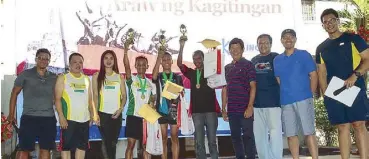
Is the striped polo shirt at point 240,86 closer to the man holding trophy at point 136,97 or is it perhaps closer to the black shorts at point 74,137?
the man holding trophy at point 136,97

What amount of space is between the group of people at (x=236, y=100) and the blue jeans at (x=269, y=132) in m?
0.01

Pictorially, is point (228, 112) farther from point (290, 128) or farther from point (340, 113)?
point (340, 113)

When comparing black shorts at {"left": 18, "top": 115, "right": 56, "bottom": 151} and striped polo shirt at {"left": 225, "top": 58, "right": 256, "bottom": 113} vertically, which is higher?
striped polo shirt at {"left": 225, "top": 58, "right": 256, "bottom": 113}

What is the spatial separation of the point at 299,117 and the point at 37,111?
2805 millimetres

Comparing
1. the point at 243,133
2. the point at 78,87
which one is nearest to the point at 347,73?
the point at 243,133

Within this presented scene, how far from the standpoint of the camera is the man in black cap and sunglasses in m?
4.53

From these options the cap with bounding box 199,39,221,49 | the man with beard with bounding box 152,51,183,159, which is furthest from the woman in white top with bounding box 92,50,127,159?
the cap with bounding box 199,39,221,49

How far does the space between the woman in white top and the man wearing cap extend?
182 centimetres

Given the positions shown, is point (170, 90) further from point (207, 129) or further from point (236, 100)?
point (236, 100)

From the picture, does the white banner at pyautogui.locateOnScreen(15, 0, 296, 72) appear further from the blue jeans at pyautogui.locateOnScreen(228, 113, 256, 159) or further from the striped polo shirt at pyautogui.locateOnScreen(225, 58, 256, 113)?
the blue jeans at pyautogui.locateOnScreen(228, 113, 256, 159)

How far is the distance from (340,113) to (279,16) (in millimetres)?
3796

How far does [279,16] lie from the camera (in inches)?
293

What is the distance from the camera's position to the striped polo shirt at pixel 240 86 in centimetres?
461

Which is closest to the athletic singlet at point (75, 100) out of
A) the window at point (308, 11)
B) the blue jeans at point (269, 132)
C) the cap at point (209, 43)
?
the cap at point (209, 43)
